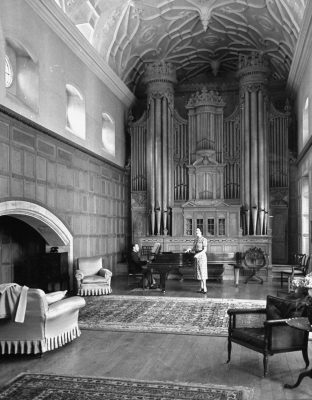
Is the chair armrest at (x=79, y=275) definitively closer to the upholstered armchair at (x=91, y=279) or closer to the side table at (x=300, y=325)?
the upholstered armchair at (x=91, y=279)

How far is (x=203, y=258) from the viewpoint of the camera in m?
11.1

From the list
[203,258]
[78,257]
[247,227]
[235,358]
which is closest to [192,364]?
[235,358]

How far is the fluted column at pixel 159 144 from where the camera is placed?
15.6m

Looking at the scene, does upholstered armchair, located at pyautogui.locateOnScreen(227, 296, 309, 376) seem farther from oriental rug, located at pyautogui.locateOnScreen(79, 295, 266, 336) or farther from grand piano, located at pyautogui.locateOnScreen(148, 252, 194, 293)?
grand piano, located at pyautogui.locateOnScreen(148, 252, 194, 293)

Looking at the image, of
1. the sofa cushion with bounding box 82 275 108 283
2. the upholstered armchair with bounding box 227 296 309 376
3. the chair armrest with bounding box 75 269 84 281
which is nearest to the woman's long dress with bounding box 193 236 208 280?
the sofa cushion with bounding box 82 275 108 283

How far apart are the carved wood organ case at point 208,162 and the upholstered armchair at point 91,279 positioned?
4353mm

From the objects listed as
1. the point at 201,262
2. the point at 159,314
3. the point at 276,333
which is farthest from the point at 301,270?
the point at 276,333

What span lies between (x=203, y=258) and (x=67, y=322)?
5391 millimetres

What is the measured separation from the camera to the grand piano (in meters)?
11.0

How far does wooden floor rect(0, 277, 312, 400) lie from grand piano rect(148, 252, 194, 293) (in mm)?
4083

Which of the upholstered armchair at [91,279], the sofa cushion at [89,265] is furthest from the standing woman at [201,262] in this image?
the sofa cushion at [89,265]

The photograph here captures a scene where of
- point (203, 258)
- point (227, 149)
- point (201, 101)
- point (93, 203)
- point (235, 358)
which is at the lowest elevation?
point (235, 358)

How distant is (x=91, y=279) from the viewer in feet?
34.7

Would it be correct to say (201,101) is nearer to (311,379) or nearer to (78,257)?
(78,257)
